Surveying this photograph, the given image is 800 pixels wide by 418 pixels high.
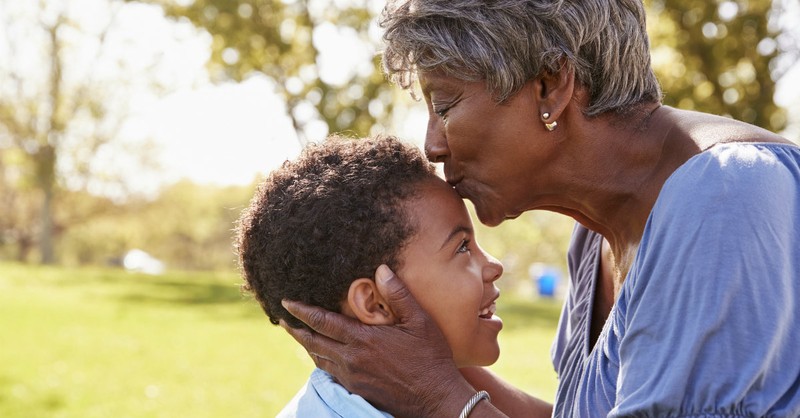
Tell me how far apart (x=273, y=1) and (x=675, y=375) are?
714 inches

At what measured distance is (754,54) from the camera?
1552cm

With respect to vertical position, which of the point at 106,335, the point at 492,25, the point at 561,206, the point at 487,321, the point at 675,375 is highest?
the point at 492,25

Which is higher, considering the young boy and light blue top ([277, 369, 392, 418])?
the young boy

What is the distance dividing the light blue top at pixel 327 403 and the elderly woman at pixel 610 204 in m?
0.04

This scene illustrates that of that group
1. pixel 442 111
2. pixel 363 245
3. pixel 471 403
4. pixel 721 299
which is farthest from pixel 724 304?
pixel 363 245

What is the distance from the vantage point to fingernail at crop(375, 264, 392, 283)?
2.60 m

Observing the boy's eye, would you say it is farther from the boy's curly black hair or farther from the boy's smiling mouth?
the boy's smiling mouth

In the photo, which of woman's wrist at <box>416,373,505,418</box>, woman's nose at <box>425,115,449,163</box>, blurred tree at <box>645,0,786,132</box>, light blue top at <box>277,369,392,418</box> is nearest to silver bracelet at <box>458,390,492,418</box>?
woman's wrist at <box>416,373,505,418</box>

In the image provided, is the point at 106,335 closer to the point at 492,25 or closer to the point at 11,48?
the point at 492,25

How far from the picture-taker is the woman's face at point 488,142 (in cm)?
246

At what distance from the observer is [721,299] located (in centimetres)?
182

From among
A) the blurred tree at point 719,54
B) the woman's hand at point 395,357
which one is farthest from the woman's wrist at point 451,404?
the blurred tree at point 719,54

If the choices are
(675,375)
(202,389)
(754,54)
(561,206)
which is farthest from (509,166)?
(754,54)

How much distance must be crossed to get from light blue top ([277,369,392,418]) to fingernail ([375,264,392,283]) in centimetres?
33
